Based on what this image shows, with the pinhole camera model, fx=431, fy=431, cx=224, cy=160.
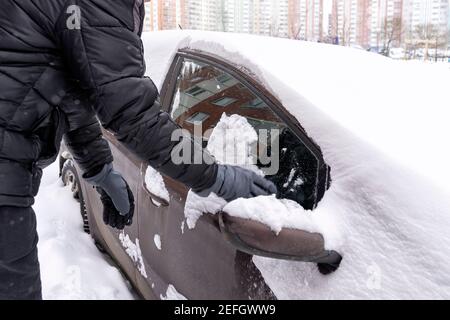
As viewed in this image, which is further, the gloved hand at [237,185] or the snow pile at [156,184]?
the snow pile at [156,184]

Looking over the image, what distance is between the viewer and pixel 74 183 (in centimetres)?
334

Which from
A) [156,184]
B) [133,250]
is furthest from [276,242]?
[133,250]

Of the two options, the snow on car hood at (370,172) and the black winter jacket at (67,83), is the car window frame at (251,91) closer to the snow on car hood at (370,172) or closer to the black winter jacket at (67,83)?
the snow on car hood at (370,172)

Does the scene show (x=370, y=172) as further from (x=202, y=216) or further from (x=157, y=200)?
(x=157, y=200)

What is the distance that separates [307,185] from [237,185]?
22 centimetres

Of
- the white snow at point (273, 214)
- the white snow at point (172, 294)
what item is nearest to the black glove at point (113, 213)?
the white snow at point (172, 294)

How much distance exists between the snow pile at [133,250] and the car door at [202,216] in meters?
0.06

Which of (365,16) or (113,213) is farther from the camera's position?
(365,16)

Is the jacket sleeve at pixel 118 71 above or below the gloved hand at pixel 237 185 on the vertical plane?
above

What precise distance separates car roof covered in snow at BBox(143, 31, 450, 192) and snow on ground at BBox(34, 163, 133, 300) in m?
1.37

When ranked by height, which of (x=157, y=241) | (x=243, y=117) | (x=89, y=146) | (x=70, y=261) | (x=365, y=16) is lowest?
(x=70, y=261)

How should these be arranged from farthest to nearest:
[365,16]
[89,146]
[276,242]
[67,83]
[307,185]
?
[365,16] < [89,146] < [307,185] < [67,83] < [276,242]

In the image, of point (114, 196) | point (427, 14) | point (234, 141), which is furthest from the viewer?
point (427, 14)

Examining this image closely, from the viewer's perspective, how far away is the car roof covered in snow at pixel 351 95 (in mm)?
1269
